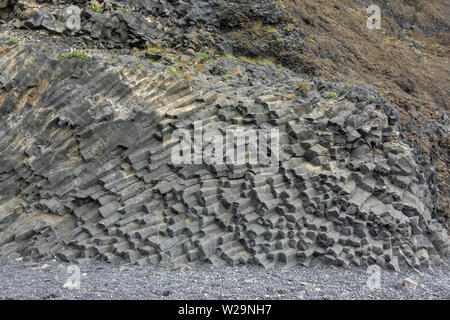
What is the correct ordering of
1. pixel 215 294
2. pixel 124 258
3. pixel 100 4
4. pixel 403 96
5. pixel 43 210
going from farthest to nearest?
pixel 100 4
pixel 403 96
pixel 43 210
pixel 124 258
pixel 215 294

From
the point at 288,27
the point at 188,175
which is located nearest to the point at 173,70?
the point at 188,175

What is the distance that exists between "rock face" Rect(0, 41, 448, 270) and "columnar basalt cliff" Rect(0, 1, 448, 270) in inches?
1.3

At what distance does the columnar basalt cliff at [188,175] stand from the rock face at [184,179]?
0.03m

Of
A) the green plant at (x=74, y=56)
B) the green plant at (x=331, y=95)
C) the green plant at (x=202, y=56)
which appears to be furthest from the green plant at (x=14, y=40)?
the green plant at (x=331, y=95)

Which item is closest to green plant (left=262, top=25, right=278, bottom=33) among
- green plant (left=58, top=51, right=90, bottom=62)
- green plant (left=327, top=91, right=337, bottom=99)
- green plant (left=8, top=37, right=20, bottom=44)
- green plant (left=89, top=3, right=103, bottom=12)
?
green plant (left=327, top=91, right=337, bottom=99)

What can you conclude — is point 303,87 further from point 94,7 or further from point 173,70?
point 94,7

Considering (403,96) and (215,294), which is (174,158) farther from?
(403,96)

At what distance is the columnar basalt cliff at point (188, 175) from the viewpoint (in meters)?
9.88

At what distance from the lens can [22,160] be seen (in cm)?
1098

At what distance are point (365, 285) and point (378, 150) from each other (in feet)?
13.7

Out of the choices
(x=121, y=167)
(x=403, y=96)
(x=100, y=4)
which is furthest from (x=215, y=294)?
(x=100, y=4)

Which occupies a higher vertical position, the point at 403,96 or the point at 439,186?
the point at 403,96

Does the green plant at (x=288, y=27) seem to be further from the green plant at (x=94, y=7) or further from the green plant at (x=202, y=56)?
the green plant at (x=94, y=7)

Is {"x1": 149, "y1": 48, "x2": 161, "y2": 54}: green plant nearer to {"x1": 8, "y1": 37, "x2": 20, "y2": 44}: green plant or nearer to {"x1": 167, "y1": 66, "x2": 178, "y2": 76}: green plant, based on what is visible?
{"x1": 167, "y1": 66, "x2": 178, "y2": 76}: green plant
